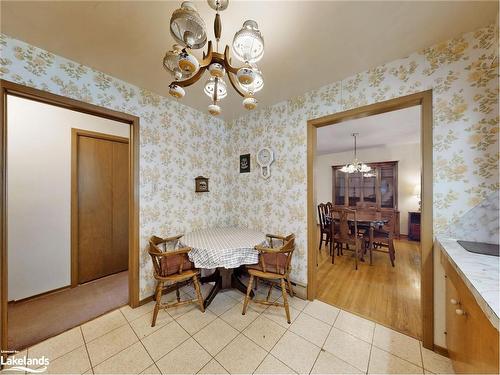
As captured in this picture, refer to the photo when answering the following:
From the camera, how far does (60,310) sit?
6.16ft

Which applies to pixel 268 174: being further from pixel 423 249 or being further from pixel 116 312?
pixel 116 312

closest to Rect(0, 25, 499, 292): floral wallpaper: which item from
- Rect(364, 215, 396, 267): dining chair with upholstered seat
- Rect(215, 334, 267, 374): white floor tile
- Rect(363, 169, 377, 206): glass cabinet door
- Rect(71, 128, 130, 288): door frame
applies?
Rect(215, 334, 267, 374): white floor tile

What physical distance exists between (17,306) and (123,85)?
250 centimetres

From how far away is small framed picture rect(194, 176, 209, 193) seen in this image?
8.07 ft

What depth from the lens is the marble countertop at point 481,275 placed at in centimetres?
62

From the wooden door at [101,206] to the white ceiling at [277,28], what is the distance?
132 cm

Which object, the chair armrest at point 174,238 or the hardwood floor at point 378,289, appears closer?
the hardwood floor at point 378,289

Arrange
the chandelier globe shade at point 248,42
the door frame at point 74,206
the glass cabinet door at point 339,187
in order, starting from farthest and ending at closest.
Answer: the glass cabinet door at point 339,187 < the door frame at point 74,206 < the chandelier globe shade at point 248,42

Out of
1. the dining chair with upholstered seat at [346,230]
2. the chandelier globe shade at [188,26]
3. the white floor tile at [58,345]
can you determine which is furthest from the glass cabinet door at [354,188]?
the white floor tile at [58,345]

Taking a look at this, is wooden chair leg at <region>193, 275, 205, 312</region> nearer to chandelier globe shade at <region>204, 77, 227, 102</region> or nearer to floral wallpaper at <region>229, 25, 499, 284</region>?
floral wallpaper at <region>229, 25, 499, 284</region>

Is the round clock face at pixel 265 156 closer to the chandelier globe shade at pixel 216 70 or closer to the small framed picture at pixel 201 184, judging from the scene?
the small framed picture at pixel 201 184

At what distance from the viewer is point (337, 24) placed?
1227mm

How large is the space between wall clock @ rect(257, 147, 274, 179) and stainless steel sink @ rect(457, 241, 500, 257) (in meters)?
1.71

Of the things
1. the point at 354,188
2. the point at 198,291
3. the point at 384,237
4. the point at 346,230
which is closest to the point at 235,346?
the point at 198,291
